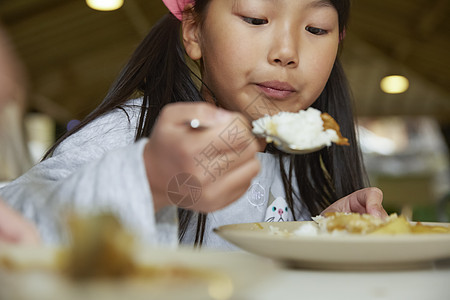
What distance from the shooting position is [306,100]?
1.10m

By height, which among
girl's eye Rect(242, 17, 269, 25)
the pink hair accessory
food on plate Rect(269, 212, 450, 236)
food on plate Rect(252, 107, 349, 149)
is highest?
the pink hair accessory

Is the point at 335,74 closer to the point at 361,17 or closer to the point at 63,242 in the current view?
the point at 63,242

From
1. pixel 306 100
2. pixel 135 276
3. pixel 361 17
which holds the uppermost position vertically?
pixel 361 17

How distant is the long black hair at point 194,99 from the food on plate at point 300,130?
0.33 m

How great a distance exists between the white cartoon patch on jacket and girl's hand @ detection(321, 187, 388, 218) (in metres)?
0.21

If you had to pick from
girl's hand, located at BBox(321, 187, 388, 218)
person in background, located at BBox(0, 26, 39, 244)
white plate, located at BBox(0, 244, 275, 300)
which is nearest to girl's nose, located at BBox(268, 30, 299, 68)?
girl's hand, located at BBox(321, 187, 388, 218)

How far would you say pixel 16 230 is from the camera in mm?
458

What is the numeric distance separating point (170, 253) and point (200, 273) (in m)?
0.05

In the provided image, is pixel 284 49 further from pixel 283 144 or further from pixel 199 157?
pixel 199 157

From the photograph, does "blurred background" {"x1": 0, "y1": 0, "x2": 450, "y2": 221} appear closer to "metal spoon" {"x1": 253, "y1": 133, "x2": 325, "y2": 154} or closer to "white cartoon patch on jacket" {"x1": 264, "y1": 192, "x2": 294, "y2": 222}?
"white cartoon patch on jacket" {"x1": 264, "y1": 192, "x2": 294, "y2": 222}

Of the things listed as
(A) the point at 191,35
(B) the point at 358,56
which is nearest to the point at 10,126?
(A) the point at 191,35

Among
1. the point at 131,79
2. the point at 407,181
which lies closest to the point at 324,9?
the point at 131,79

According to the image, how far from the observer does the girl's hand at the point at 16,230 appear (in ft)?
1.47

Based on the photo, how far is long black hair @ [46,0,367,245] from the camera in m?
1.08
